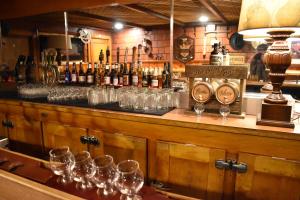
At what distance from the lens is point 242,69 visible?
1423 mm

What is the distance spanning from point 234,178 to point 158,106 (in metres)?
0.70

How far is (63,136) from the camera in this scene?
6.18 ft

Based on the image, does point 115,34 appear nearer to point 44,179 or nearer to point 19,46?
point 19,46

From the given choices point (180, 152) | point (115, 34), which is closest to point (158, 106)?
point (180, 152)

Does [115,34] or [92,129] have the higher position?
[115,34]

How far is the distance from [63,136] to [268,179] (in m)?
1.44

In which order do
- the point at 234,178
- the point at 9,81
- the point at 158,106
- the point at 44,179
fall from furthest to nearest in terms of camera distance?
the point at 9,81, the point at 158,106, the point at 234,178, the point at 44,179

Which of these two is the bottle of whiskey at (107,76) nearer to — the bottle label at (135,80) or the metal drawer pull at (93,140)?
the bottle label at (135,80)

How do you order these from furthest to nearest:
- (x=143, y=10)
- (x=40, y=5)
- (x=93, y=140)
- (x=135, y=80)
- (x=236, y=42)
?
(x=236, y=42) → (x=143, y=10) → (x=40, y=5) → (x=135, y=80) → (x=93, y=140)

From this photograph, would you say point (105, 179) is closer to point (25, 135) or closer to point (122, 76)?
point (122, 76)

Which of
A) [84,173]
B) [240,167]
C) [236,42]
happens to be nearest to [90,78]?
[84,173]

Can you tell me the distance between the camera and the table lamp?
1.01 m

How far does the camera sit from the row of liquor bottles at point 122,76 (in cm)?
198

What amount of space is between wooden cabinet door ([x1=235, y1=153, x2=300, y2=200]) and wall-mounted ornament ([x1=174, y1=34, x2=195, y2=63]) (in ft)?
13.4
